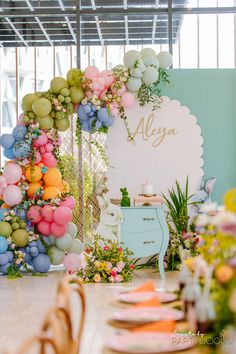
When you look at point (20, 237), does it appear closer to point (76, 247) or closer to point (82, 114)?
point (76, 247)

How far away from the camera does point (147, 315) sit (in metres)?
2.19

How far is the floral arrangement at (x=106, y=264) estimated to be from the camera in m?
7.48

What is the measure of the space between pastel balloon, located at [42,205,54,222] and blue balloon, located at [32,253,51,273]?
45cm

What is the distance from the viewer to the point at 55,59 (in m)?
10.8

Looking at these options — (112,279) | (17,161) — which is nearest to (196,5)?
(17,161)

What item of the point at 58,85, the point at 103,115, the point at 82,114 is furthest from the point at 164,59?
the point at 58,85

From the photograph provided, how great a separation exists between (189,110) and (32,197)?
2.20m

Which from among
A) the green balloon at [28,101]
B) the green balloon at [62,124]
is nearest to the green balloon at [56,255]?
the green balloon at [62,124]

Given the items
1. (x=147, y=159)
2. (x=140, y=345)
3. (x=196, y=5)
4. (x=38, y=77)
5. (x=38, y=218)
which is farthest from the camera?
(x=38, y=77)

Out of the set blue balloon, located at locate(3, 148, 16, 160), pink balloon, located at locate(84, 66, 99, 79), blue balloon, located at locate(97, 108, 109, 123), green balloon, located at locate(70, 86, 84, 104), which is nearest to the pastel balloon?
blue balloon, located at locate(3, 148, 16, 160)

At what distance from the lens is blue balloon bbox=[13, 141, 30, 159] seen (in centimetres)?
814

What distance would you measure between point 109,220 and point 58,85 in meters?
1.76

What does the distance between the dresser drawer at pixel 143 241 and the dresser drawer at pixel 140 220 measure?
45mm

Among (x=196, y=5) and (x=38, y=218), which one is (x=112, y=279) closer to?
(x=38, y=218)
